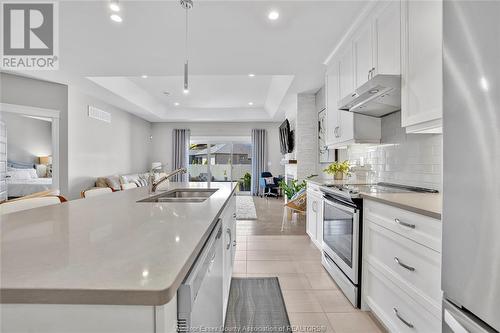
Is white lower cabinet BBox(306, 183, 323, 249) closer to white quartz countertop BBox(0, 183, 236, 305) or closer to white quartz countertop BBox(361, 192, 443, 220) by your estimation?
white quartz countertop BBox(361, 192, 443, 220)

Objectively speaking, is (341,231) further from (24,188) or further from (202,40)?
(24,188)

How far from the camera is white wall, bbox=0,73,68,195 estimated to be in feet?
12.5

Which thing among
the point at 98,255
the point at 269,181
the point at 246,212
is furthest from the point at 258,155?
the point at 98,255

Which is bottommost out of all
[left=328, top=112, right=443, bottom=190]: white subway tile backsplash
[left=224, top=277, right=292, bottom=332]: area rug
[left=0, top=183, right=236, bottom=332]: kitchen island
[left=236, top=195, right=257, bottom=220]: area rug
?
[left=224, top=277, right=292, bottom=332]: area rug

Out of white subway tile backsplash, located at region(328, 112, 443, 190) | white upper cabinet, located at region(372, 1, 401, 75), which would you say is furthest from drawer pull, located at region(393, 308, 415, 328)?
white upper cabinet, located at region(372, 1, 401, 75)

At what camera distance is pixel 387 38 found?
6.42ft

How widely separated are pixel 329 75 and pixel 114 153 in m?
5.42

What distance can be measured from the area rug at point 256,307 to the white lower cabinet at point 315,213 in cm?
82

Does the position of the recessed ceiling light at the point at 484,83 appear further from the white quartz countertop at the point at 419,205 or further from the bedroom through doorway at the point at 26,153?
the bedroom through doorway at the point at 26,153

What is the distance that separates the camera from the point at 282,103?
229 inches

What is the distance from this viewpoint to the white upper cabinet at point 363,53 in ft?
7.30

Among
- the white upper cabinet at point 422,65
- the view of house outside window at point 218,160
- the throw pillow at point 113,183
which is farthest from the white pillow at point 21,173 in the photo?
the white upper cabinet at point 422,65

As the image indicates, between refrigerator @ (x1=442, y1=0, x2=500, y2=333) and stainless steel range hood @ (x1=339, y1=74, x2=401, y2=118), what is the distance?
1041 millimetres

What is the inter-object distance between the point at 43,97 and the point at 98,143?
138cm
